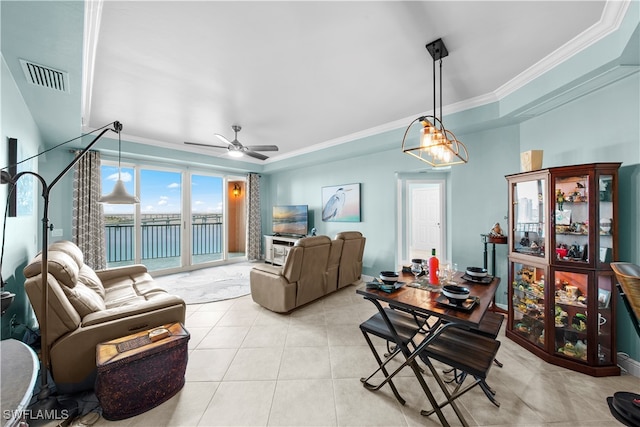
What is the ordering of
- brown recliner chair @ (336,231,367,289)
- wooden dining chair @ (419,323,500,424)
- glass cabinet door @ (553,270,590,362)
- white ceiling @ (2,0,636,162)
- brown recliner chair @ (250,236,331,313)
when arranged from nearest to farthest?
wooden dining chair @ (419,323,500,424) → white ceiling @ (2,0,636,162) → glass cabinet door @ (553,270,590,362) → brown recliner chair @ (250,236,331,313) → brown recliner chair @ (336,231,367,289)

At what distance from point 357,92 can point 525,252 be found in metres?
2.49

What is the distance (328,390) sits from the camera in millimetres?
1754

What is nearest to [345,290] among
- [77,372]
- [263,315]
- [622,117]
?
[263,315]

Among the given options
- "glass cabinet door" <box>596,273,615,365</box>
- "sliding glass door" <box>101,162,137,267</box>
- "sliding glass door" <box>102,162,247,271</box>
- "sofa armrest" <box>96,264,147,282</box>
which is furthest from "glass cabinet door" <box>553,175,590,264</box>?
"sliding glass door" <box>101,162,137,267</box>

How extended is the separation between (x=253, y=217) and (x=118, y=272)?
3.48 m

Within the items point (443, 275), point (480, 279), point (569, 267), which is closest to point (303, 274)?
point (443, 275)

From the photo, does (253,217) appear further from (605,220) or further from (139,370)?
(605,220)

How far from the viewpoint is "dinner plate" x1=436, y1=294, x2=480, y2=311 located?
4.76ft

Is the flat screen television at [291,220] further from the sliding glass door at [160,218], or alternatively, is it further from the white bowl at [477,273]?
the white bowl at [477,273]

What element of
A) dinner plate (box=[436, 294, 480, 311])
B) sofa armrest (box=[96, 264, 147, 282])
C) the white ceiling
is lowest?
sofa armrest (box=[96, 264, 147, 282])

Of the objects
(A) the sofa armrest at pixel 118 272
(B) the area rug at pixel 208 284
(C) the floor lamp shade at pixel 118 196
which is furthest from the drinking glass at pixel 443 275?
(A) the sofa armrest at pixel 118 272

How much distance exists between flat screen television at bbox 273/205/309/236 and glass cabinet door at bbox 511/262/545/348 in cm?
380

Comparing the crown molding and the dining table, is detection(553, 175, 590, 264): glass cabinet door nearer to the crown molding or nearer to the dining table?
the dining table

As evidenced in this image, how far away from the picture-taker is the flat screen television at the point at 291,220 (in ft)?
18.0
